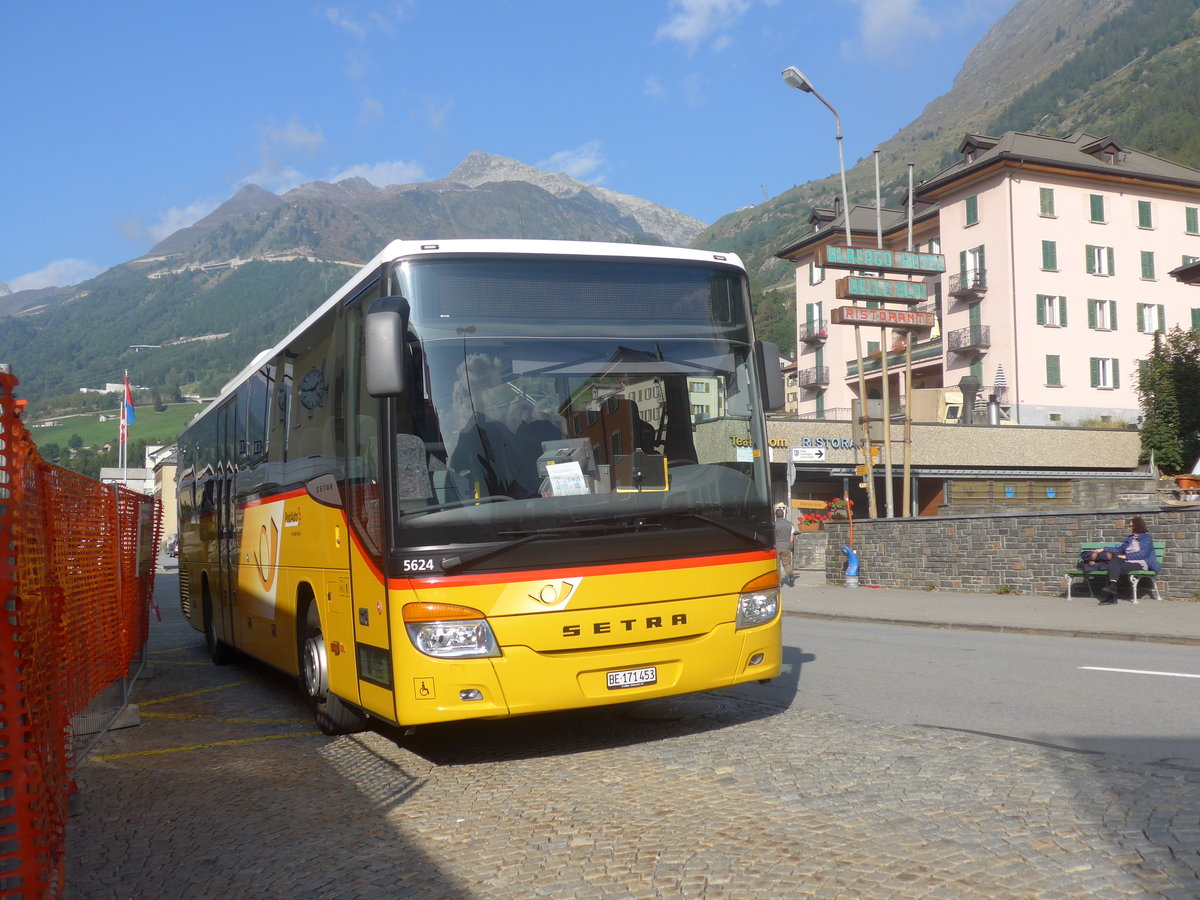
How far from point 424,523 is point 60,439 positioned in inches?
4494

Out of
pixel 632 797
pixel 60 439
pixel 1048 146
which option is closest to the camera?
pixel 632 797

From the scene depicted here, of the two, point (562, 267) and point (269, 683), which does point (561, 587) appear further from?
point (269, 683)

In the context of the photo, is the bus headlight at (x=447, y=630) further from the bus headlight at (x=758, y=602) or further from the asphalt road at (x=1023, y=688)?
the asphalt road at (x=1023, y=688)

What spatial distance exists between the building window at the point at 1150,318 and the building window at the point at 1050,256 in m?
5.84

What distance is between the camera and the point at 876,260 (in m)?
38.6

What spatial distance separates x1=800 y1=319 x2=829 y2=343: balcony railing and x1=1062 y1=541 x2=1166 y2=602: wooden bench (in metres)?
49.1

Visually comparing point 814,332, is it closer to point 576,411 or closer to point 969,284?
point 969,284

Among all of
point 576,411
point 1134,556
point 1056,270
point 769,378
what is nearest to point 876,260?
point 1134,556

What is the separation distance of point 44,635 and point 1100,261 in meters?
60.1

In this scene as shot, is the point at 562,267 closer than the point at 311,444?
Yes

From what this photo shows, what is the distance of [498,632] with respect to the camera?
661 cm

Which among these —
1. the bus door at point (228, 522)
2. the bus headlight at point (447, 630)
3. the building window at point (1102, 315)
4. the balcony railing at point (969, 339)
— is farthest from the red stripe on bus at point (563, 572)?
the building window at point (1102, 315)

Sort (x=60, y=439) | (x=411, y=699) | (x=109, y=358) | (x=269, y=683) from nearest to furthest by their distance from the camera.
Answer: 1. (x=411, y=699)
2. (x=269, y=683)
3. (x=60, y=439)
4. (x=109, y=358)

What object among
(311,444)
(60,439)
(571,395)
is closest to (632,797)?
(571,395)
